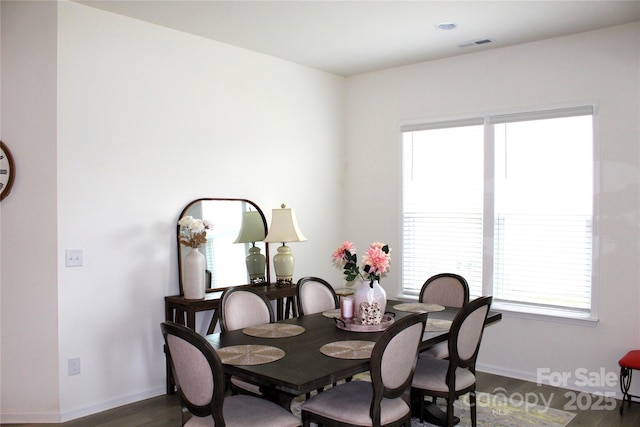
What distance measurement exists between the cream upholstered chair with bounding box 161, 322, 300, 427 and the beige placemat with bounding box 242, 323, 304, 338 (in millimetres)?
509

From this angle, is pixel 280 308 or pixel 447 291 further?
pixel 280 308

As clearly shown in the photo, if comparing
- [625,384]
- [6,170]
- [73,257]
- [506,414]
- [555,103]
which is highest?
[555,103]

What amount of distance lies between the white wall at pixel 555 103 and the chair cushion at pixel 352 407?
7.41 ft

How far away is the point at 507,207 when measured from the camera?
489cm

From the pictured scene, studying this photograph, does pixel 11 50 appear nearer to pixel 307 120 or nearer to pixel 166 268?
pixel 166 268

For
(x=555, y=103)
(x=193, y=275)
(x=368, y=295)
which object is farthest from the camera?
(x=555, y=103)

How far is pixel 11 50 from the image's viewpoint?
3.79 metres

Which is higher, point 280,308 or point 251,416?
point 280,308

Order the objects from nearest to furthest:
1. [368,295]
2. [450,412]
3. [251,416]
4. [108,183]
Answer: [251,416], [450,412], [368,295], [108,183]

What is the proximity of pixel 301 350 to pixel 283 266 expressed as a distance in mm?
1943

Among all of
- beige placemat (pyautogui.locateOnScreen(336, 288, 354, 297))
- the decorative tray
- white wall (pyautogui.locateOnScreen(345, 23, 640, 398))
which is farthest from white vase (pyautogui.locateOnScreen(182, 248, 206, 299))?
white wall (pyautogui.locateOnScreen(345, 23, 640, 398))

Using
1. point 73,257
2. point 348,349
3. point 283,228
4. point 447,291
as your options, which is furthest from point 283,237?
point 348,349

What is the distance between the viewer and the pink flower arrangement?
3.33 m

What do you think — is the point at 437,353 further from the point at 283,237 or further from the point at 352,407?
the point at 283,237
